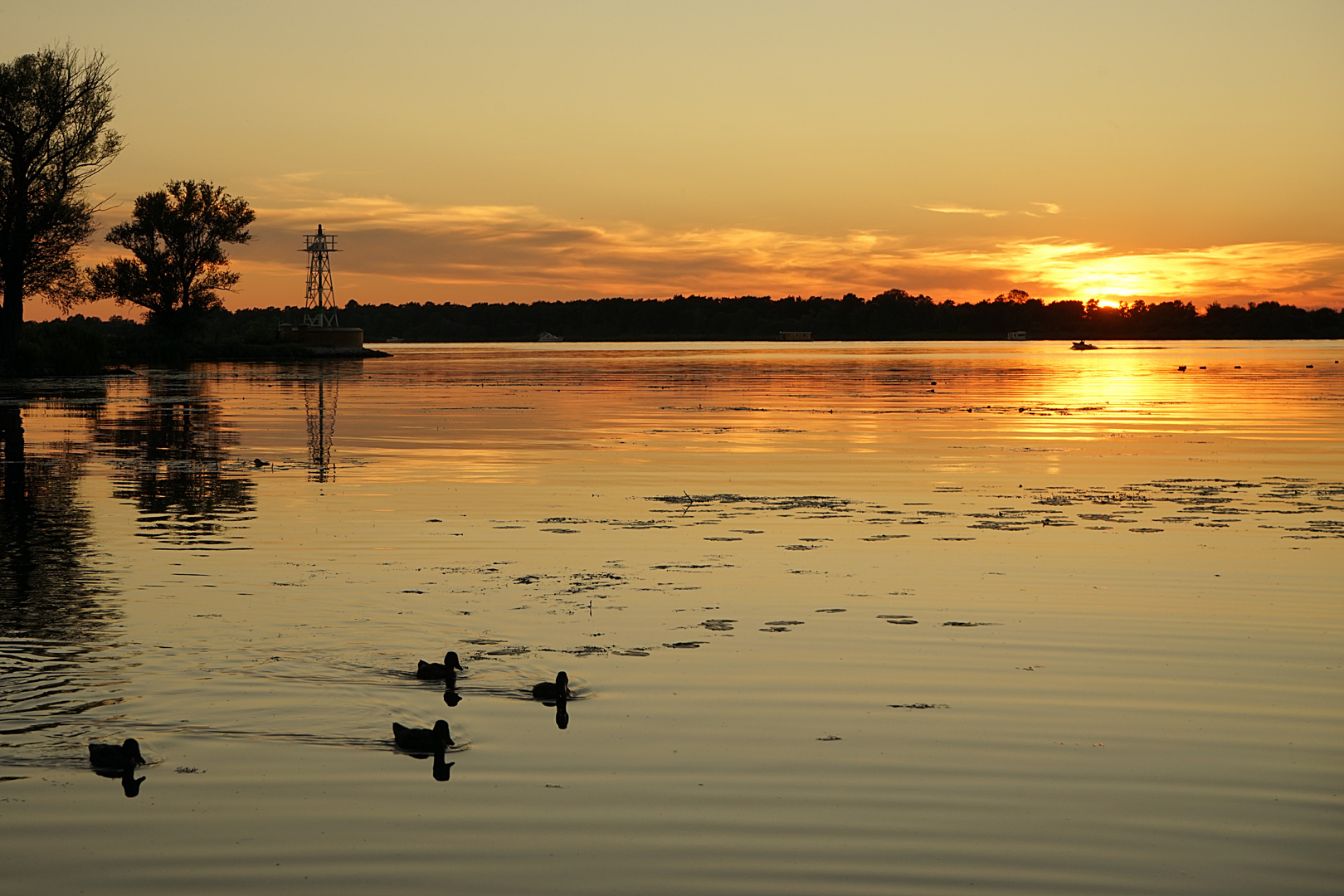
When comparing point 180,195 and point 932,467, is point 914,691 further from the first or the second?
point 180,195

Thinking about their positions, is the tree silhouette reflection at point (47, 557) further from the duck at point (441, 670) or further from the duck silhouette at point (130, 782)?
the duck silhouette at point (130, 782)

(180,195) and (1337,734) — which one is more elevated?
(180,195)

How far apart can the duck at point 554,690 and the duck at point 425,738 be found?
124cm

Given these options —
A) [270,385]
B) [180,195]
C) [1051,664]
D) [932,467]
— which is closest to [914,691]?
[1051,664]

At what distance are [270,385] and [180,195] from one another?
54.6m

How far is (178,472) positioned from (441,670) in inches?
701

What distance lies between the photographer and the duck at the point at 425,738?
9.01 metres

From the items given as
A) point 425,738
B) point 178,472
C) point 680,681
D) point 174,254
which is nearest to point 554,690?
point 680,681

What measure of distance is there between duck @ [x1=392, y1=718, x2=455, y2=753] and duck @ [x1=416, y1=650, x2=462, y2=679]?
1.47m

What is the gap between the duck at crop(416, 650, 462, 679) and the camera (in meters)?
10.7

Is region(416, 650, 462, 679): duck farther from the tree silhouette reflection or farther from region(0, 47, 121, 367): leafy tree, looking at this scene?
region(0, 47, 121, 367): leafy tree

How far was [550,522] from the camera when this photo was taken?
19.6m

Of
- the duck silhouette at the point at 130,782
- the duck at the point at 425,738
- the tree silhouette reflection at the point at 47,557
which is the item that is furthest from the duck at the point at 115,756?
the tree silhouette reflection at the point at 47,557

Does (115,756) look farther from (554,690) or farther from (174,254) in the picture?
(174,254)
